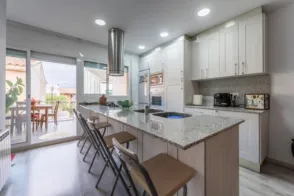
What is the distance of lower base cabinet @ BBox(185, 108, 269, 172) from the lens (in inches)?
76.5

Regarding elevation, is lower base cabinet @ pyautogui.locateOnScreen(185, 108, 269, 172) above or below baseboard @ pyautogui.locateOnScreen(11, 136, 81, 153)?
above

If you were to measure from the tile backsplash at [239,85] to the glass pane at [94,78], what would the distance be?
2718 millimetres

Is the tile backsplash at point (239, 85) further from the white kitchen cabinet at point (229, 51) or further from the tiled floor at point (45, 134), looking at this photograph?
the tiled floor at point (45, 134)

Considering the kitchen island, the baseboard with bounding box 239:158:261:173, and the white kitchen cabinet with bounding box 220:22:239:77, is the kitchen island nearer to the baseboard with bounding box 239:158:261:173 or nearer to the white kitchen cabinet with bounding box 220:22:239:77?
the baseboard with bounding box 239:158:261:173

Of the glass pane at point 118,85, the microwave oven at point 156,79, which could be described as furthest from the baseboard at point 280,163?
the glass pane at point 118,85

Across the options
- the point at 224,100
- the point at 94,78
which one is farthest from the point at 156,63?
the point at 224,100

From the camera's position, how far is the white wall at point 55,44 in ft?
8.78

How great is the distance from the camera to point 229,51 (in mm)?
2473

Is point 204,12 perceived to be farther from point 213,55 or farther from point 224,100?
point 224,100

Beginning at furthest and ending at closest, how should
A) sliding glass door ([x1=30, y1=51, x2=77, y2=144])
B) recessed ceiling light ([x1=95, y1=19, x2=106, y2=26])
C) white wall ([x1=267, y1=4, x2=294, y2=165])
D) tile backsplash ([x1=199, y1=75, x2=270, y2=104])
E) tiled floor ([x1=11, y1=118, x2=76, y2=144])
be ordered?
sliding glass door ([x1=30, y1=51, x2=77, y2=144])
tiled floor ([x1=11, y1=118, x2=76, y2=144])
recessed ceiling light ([x1=95, y1=19, x2=106, y2=26])
tile backsplash ([x1=199, y1=75, x2=270, y2=104])
white wall ([x1=267, y1=4, x2=294, y2=165])

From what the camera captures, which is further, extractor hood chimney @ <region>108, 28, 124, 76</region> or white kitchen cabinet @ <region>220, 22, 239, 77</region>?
extractor hood chimney @ <region>108, 28, 124, 76</region>

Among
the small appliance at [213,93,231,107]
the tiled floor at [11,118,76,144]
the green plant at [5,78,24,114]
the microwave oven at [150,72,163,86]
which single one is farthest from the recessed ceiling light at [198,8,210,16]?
the tiled floor at [11,118,76,144]

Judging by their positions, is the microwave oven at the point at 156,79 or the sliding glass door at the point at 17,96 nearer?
the sliding glass door at the point at 17,96

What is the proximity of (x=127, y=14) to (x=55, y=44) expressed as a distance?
1948 mm
